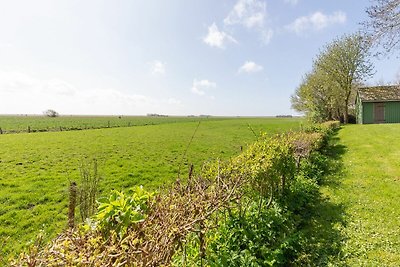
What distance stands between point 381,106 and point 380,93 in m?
1.83

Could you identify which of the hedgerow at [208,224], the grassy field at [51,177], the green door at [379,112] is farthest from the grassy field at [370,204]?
the green door at [379,112]

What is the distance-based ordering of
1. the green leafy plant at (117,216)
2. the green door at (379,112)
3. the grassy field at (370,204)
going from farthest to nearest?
1. the green door at (379,112)
2. the grassy field at (370,204)
3. the green leafy plant at (117,216)

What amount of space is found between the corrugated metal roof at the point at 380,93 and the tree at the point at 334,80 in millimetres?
2608

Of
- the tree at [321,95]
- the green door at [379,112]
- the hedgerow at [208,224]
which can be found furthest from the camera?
the tree at [321,95]

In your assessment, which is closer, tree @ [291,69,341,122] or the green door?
the green door

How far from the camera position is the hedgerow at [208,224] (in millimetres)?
1871

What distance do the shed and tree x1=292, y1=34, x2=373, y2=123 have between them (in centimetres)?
390

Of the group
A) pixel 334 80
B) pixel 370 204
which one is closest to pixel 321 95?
pixel 334 80

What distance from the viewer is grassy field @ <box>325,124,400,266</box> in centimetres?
477

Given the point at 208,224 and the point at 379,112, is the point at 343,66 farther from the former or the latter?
the point at 208,224

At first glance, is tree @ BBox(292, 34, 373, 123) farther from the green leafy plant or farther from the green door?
the green leafy plant

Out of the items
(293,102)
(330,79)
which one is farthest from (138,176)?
(293,102)

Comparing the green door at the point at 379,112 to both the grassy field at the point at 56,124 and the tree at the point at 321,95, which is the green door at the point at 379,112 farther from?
the grassy field at the point at 56,124

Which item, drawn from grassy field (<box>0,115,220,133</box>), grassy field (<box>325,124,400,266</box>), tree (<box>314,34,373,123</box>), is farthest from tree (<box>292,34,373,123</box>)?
grassy field (<box>0,115,220,133</box>)
